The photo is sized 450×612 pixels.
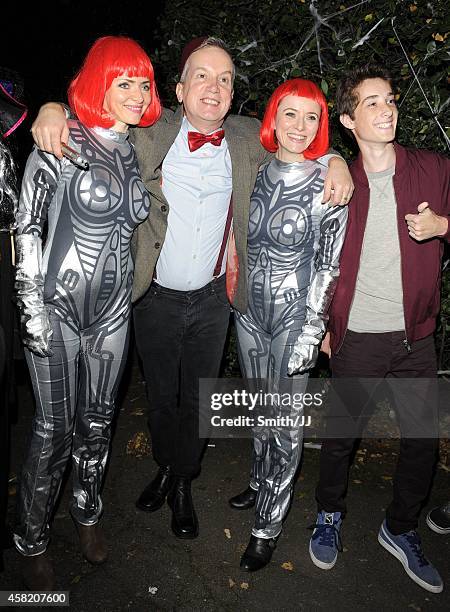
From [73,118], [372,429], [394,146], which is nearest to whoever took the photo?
[73,118]

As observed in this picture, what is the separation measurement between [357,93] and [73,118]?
138 cm

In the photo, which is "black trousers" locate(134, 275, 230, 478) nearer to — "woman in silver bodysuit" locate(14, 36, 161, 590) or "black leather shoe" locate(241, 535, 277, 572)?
"woman in silver bodysuit" locate(14, 36, 161, 590)

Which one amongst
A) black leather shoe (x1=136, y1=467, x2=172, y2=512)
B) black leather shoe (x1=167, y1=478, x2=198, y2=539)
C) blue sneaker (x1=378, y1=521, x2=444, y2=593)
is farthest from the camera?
black leather shoe (x1=136, y1=467, x2=172, y2=512)

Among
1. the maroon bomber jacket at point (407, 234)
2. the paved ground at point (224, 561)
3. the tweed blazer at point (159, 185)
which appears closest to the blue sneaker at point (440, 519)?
the paved ground at point (224, 561)

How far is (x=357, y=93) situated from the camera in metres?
2.91

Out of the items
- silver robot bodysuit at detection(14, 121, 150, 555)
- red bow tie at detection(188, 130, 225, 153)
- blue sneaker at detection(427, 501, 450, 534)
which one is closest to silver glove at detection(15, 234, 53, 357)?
silver robot bodysuit at detection(14, 121, 150, 555)

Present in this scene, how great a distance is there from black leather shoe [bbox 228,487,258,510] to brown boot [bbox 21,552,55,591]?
1.17 meters

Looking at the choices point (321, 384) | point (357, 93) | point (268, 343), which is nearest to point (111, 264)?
point (268, 343)

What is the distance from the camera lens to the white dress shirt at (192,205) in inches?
119

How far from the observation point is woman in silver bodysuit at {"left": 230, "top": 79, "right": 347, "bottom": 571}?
282 centimetres

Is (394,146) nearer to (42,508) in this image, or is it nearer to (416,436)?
(416,436)

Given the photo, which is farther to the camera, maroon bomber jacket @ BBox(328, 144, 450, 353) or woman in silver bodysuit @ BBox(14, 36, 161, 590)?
maroon bomber jacket @ BBox(328, 144, 450, 353)

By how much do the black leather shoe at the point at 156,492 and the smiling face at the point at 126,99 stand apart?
2.10 metres

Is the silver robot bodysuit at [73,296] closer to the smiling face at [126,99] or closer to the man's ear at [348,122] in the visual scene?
the smiling face at [126,99]
